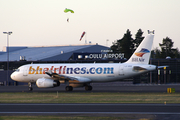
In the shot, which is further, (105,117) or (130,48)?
(130,48)

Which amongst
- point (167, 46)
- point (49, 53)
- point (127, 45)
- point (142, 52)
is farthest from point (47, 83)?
point (167, 46)

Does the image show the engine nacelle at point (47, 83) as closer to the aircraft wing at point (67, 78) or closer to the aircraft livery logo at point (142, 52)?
the aircraft wing at point (67, 78)

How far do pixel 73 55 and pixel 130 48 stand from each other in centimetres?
3122

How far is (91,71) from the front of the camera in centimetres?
4159

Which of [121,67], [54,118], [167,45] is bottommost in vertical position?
[54,118]

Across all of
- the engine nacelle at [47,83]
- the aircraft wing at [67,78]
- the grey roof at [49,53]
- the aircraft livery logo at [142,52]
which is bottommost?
the engine nacelle at [47,83]

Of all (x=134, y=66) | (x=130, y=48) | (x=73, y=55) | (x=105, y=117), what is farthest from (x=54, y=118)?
(x=130, y=48)

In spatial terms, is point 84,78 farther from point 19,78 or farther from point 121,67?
point 19,78

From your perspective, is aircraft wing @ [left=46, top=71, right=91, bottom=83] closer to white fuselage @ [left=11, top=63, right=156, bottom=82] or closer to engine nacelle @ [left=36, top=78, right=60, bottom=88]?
white fuselage @ [left=11, top=63, right=156, bottom=82]

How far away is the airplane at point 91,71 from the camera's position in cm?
4012

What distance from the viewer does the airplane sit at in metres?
40.1

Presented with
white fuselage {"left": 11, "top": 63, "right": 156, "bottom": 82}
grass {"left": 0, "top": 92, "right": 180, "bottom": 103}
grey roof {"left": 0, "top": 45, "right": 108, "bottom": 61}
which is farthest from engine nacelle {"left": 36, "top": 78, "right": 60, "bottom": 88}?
grey roof {"left": 0, "top": 45, "right": 108, "bottom": 61}

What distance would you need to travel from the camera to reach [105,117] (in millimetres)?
17297

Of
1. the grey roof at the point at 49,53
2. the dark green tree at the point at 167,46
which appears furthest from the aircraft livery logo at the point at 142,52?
the dark green tree at the point at 167,46
